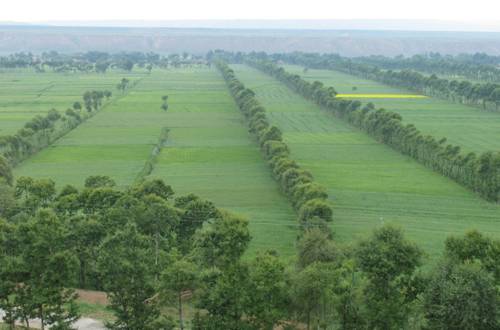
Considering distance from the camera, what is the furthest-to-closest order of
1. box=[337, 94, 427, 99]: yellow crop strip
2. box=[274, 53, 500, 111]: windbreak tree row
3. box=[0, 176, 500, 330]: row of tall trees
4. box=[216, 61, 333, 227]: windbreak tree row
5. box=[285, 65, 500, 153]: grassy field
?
box=[337, 94, 427, 99]: yellow crop strip, box=[274, 53, 500, 111]: windbreak tree row, box=[285, 65, 500, 153]: grassy field, box=[216, 61, 333, 227]: windbreak tree row, box=[0, 176, 500, 330]: row of tall trees

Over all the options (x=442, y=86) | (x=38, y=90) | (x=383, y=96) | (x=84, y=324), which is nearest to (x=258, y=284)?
(x=84, y=324)

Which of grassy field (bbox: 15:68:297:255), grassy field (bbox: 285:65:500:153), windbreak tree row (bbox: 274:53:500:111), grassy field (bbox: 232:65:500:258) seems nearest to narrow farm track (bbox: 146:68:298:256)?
grassy field (bbox: 15:68:297:255)

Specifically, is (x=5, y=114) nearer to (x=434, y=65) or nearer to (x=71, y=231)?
(x=71, y=231)

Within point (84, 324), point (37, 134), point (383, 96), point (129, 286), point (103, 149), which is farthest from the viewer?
point (383, 96)

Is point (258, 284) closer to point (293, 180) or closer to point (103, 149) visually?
point (293, 180)

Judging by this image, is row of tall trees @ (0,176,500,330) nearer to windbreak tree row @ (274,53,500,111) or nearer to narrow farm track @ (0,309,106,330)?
narrow farm track @ (0,309,106,330)

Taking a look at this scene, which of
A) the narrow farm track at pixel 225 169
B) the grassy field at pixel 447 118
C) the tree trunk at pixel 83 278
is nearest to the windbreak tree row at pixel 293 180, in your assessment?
the narrow farm track at pixel 225 169

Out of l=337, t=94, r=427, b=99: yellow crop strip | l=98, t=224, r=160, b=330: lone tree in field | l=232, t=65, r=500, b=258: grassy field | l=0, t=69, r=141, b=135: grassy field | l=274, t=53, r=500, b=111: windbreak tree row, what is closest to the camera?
l=98, t=224, r=160, b=330: lone tree in field

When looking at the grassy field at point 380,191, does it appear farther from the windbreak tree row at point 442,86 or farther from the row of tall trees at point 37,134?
the windbreak tree row at point 442,86
